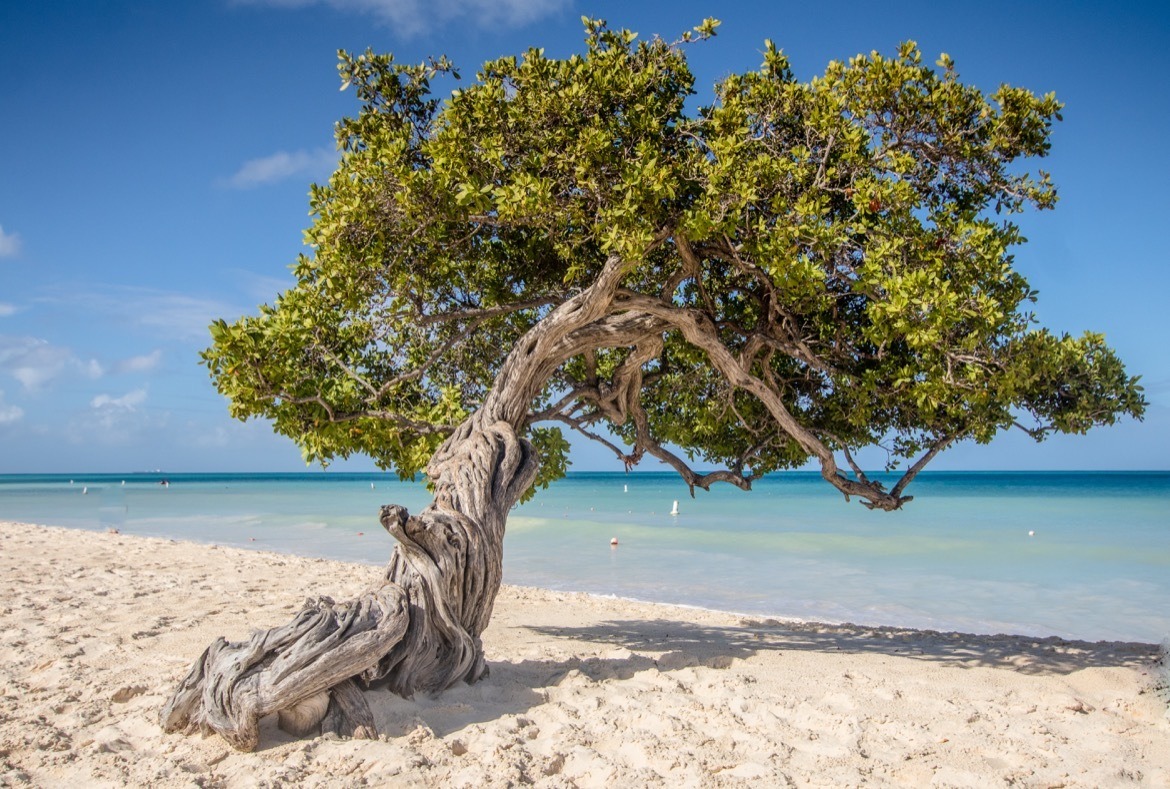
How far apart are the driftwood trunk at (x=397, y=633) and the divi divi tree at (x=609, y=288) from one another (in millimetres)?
19

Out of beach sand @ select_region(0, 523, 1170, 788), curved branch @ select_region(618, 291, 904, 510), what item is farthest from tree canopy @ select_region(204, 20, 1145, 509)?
beach sand @ select_region(0, 523, 1170, 788)

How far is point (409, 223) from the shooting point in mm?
6172

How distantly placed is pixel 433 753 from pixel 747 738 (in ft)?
5.47

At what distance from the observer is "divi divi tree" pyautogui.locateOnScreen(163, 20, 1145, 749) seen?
5.00m

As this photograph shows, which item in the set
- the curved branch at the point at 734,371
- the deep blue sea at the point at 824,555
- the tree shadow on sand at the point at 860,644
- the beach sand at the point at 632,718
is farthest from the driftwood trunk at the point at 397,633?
the deep blue sea at the point at 824,555

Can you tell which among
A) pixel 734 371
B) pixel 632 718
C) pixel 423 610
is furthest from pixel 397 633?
pixel 734 371

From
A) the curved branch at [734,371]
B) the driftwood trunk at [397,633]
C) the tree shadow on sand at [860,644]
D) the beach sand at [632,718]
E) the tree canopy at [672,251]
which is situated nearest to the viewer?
the beach sand at [632,718]

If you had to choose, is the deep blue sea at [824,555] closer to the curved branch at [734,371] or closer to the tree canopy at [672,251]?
the curved branch at [734,371]

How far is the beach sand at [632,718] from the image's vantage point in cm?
372

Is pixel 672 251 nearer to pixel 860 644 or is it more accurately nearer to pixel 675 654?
pixel 675 654

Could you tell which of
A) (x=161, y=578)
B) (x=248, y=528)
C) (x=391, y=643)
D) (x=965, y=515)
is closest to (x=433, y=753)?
(x=391, y=643)

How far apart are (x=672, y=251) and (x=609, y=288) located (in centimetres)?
141

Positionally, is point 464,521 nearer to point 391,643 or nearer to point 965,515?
point 391,643

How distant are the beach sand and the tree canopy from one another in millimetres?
1871
